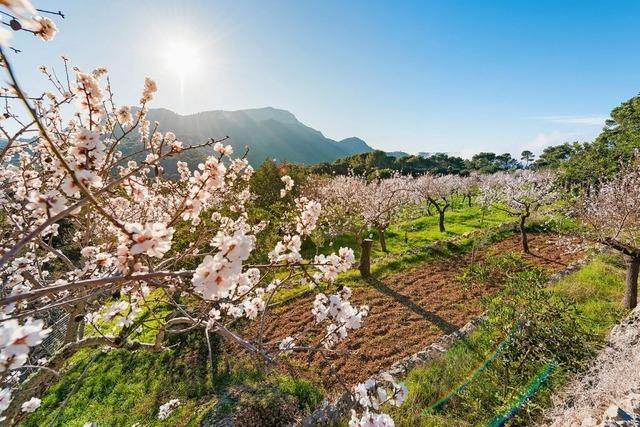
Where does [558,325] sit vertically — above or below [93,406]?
above

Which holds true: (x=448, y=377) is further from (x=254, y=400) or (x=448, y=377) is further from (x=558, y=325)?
(x=254, y=400)

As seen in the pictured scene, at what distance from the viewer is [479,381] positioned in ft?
18.4

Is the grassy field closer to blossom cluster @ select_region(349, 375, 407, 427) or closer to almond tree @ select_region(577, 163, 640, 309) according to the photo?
almond tree @ select_region(577, 163, 640, 309)

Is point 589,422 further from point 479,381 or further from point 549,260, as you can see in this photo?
point 549,260

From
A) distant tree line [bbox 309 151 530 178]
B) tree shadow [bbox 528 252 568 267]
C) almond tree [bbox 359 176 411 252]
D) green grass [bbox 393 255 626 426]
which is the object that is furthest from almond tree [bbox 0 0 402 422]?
distant tree line [bbox 309 151 530 178]

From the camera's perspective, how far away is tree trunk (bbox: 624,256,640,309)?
23.5 feet

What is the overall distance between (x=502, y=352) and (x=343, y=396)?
3.06 meters

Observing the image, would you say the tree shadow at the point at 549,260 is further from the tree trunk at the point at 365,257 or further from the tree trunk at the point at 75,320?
the tree trunk at the point at 75,320

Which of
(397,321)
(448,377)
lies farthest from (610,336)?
(397,321)

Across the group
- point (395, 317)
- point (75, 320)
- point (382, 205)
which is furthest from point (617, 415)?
point (382, 205)

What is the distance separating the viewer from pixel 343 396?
5.51 meters

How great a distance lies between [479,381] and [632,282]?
4828mm

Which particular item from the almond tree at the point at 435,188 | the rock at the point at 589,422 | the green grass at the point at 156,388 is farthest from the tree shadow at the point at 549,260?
the almond tree at the point at 435,188

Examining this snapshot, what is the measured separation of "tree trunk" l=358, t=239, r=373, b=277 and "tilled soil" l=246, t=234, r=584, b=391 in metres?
0.55
